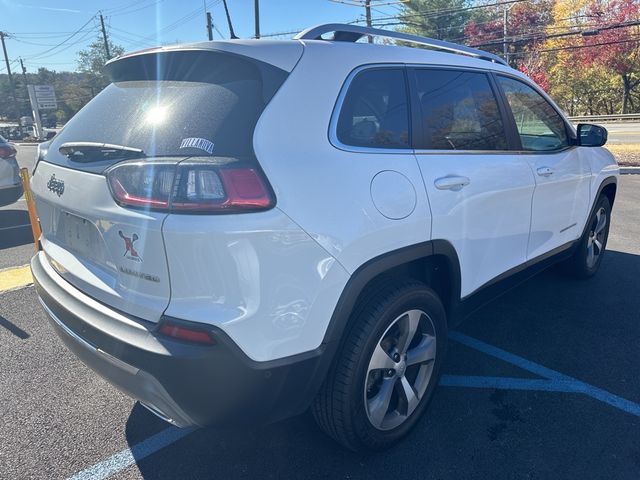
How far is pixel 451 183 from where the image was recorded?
2.46 meters

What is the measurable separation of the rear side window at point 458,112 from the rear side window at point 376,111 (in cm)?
15

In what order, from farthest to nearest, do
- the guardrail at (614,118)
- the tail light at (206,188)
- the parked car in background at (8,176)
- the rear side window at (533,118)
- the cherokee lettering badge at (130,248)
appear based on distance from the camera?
the guardrail at (614,118) < the parked car in background at (8,176) < the rear side window at (533,118) < the cherokee lettering badge at (130,248) < the tail light at (206,188)

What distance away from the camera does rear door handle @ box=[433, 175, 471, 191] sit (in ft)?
7.85

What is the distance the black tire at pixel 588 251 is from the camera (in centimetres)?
440

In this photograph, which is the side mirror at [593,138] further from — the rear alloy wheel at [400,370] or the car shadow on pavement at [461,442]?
the rear alloy wheel at [400,370]

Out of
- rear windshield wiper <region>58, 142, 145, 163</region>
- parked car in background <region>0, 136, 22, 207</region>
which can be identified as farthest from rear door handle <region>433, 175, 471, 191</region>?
parked car in background <region>0, 136, 22, 207</region>

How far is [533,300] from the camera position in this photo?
4254mm

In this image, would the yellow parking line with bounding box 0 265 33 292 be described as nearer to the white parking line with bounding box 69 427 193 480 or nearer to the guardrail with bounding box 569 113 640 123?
the white parking line with bounding box 69 427 193 480

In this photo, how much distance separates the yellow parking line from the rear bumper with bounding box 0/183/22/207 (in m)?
2.61

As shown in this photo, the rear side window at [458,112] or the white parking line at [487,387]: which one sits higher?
the rear side window at [458,112]

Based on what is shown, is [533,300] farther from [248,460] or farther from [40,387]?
[40,387]

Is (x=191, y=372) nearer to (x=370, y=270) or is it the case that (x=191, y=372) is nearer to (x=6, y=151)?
(x=370, y=270)

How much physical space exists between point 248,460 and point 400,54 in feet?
7.02

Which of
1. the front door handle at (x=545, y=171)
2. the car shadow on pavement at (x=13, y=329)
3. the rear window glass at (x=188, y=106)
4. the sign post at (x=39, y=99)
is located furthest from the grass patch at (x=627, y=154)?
the sign post at (x=39, y=99)
